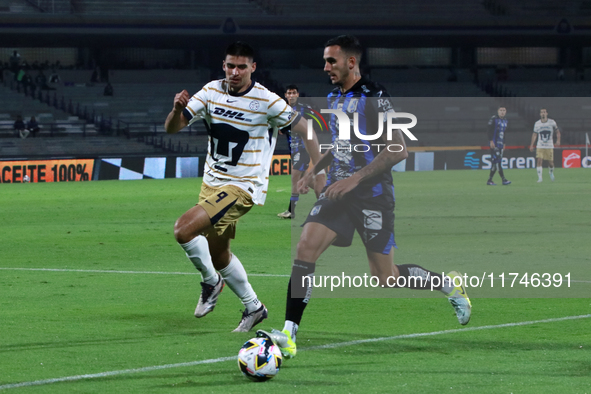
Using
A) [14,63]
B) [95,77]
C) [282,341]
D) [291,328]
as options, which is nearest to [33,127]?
[14,63]

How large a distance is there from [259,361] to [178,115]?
2148mm

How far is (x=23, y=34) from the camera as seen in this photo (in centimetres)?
4612

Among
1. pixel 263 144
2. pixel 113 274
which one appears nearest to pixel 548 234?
pixel 113 274

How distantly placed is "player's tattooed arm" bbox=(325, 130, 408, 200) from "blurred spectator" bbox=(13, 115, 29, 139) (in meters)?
31.8

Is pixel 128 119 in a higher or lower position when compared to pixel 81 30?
lower

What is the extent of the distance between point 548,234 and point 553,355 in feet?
28.4

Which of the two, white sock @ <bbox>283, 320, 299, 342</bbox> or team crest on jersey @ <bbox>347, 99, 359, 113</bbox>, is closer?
white sock @ <bbox>283, 320, 299, 342</bbox>

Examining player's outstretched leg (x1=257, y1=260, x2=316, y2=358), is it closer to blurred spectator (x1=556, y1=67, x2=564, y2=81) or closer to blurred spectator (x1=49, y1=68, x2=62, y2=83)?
blurred spectator (x1=49, y1=68, x2=62, y2=83)

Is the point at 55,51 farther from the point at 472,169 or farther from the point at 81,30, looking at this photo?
the point at 472,169

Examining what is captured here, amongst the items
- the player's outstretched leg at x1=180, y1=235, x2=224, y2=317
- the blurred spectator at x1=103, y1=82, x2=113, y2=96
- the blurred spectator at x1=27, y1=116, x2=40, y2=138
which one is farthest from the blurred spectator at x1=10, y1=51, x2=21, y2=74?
the player's outstretched leg at x1=180, y1=235, x2=224, y2=317

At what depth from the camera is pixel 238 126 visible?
717cm

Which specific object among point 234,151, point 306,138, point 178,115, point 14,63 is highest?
point 178,115

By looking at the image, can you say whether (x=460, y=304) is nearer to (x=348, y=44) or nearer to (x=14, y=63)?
(x=348, y=44)

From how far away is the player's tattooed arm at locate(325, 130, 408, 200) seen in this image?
6.39m
